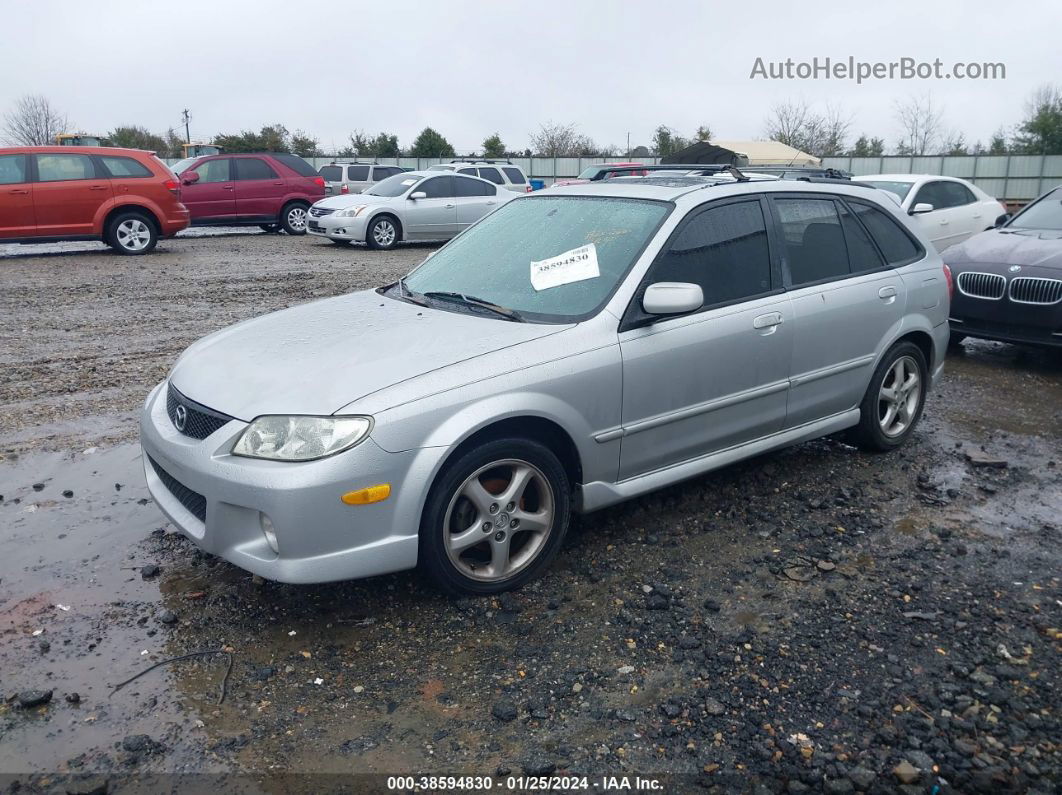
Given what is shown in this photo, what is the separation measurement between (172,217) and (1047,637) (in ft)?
47.7

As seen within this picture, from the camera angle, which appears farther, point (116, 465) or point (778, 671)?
point (116, 465)

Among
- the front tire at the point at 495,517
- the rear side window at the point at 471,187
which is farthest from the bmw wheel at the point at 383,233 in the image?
the front tire at the point at 495,517

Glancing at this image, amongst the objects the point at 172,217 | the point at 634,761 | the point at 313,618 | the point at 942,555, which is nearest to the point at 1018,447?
the point at 942,555

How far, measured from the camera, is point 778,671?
329 cm

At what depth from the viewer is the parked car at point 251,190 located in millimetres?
18734

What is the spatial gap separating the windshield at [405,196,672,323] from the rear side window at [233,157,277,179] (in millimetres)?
15534

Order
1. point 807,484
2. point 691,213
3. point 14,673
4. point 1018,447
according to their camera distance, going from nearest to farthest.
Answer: point 14,673 → point 691,213 → point 807,484 → point 1018,447

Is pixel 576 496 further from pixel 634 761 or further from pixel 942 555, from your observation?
pixel 942 555

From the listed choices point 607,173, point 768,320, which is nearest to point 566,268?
point 768,320

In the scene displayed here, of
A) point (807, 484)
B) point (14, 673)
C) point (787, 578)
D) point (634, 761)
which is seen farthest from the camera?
point (807, 484)

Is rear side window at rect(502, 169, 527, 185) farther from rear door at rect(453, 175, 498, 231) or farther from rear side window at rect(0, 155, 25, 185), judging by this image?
A: rear side window at rect(0, 155, 25, 185)

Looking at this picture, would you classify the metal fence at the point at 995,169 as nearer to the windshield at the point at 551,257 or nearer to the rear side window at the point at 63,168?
the rear side window at the point at 63,168

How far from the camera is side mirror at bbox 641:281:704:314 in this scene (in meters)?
3.96

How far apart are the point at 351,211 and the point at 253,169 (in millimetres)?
3829
